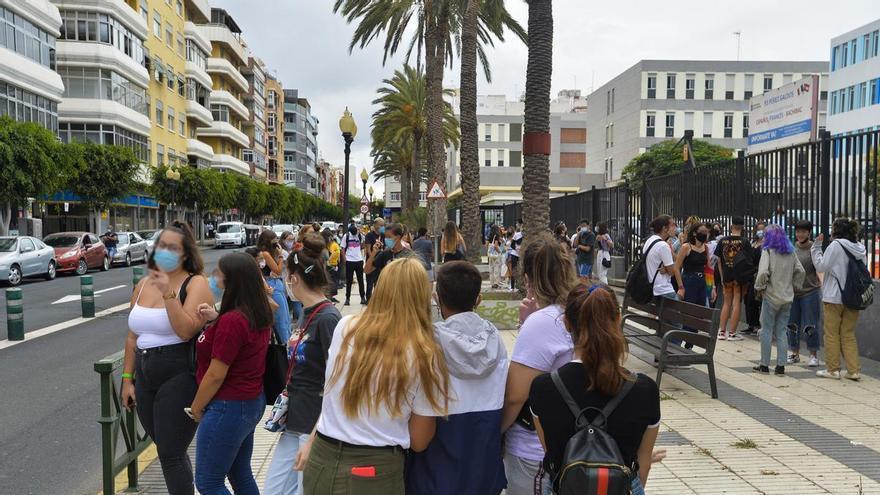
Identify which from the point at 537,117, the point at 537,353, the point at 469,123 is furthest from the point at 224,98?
the point at 537,353

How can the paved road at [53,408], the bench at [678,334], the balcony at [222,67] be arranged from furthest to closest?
the balcony at [222,67] < the bench at [678,334] < the paved road at [53,408]

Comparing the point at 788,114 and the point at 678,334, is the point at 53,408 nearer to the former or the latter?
the point at 678,334

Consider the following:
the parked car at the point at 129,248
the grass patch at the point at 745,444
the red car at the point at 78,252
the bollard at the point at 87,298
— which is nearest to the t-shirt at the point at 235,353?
the grass patch at the point at 745,444

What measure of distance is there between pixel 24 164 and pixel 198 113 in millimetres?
35835

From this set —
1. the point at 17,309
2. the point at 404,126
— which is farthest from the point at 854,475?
the point at 404,126

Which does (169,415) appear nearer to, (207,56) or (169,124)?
(169,124)

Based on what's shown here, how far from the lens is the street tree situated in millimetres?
23547

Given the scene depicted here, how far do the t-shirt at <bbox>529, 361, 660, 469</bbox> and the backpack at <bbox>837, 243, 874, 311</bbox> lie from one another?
Result: 6.20m

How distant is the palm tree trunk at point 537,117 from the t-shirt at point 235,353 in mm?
10050

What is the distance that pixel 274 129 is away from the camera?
102312mm

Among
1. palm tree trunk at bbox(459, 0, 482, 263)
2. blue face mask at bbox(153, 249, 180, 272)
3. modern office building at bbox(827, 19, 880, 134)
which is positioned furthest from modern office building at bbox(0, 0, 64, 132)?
modern office building at bbox(827, 19, 880, 134)

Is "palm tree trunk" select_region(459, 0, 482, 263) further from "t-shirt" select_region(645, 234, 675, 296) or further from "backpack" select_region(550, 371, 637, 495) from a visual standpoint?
"backpack" select_region(550, 371, 637, 495)

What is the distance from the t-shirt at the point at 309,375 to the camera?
3.28m

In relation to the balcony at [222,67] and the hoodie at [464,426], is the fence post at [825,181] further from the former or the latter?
the balcony at [222,67]
